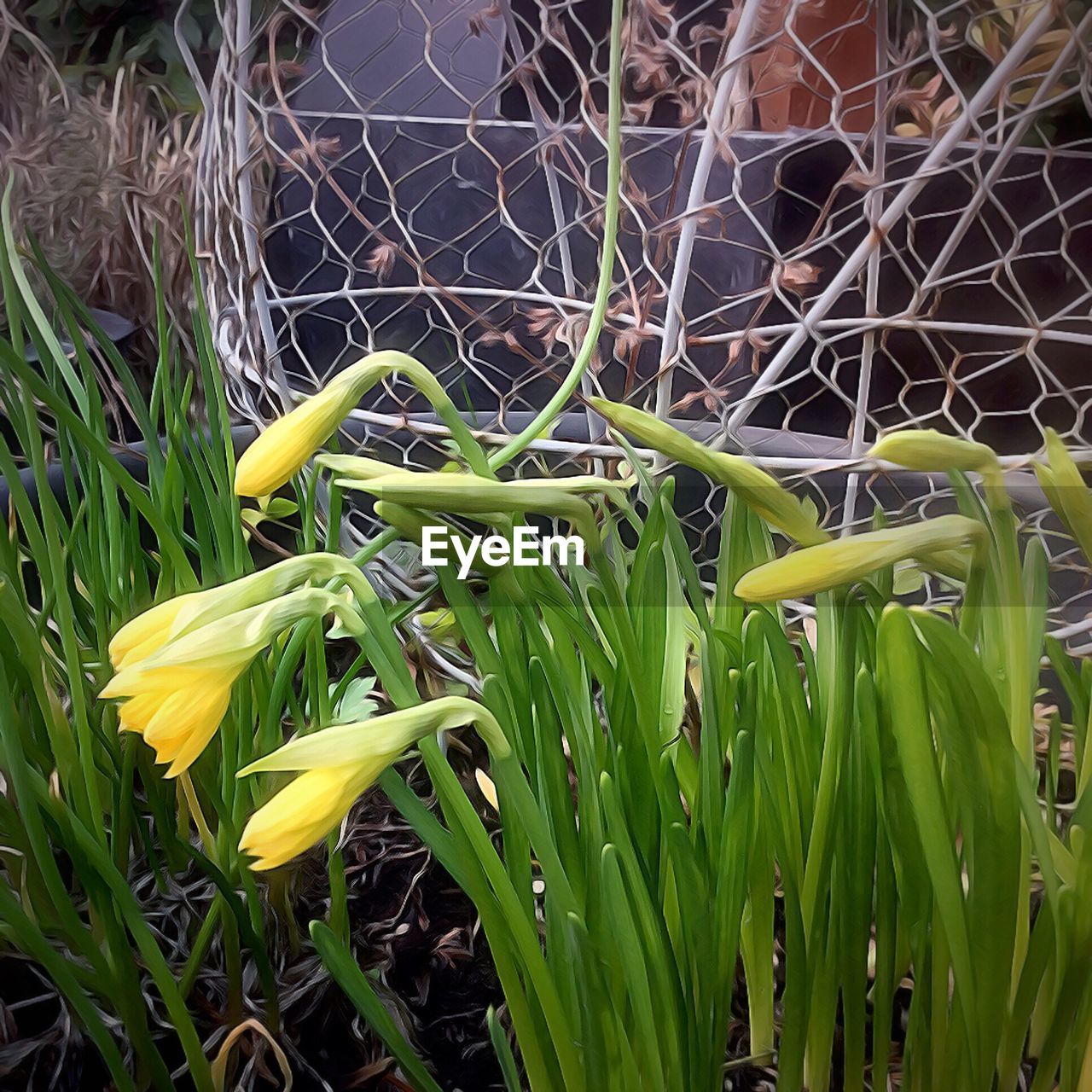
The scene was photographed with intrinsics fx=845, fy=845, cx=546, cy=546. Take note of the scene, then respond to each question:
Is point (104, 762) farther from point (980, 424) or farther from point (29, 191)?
point (980, 424)

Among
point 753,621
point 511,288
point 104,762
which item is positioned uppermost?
point 511,288

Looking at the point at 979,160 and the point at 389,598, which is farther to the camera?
the point at 389,598

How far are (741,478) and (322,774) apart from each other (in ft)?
0.85

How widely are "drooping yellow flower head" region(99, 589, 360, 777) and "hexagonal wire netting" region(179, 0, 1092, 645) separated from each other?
210 mm

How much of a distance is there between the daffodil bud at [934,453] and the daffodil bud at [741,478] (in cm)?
5

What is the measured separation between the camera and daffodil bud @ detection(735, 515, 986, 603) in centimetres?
38

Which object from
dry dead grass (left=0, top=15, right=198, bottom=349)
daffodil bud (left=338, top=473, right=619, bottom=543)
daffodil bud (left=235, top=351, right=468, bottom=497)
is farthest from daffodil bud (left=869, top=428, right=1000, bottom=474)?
dry dead grass (left=0, top=15, right=198, bottom=349)

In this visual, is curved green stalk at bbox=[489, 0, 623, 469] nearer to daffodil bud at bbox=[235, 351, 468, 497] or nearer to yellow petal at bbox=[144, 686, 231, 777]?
daffodil bud at bbox=[235, 351, 468, 497]

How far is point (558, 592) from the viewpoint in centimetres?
47

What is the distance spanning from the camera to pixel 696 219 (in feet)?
1.69

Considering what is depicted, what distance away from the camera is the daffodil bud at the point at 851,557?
15.1 inches

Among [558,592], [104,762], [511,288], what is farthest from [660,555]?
[104,762]

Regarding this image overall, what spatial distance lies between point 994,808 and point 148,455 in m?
0.53

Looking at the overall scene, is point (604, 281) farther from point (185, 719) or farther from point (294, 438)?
point (185, 719)
